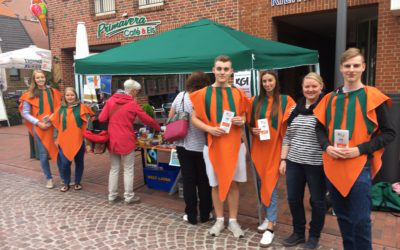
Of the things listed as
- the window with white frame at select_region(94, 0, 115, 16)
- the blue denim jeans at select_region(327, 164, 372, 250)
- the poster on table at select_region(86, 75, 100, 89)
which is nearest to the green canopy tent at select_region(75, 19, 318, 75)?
the blue denim jeans at select_region(327, 164, 372, 250)

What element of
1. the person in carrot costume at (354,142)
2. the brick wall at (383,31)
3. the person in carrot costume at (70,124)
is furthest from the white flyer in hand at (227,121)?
the brick wall at (383,31)

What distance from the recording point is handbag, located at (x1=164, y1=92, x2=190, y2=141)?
11.8 feet

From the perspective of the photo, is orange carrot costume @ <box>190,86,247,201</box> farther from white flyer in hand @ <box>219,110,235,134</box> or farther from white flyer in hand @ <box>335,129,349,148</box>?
white flyer in hand @ <box>335,129,349,148</box>

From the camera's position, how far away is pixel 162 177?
501 cm

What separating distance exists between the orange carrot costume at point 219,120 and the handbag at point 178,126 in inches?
12.5

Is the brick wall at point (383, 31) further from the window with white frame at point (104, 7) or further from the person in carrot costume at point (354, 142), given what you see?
the window with white frame at point (104, 7)

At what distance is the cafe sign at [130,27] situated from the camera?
30.5 ft

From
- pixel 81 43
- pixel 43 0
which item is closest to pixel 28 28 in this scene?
pixel 43 0

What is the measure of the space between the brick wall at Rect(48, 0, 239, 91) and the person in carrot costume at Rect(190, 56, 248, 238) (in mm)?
4903

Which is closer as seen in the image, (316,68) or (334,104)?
(334,104)

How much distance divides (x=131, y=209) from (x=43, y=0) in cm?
995

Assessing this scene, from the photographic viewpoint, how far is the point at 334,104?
8.55 feet

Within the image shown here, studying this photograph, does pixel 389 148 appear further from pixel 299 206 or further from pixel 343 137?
pixel 343 137

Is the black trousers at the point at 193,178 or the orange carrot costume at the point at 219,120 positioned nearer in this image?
the orange carrot costume at the point at 219,120
